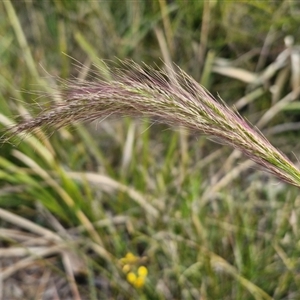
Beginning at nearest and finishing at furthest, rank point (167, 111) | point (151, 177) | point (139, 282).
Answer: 1. point (167, 111)
2. point (139, 282)
3. point (151, 177)

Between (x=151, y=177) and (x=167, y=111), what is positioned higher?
(x=167, y=111)

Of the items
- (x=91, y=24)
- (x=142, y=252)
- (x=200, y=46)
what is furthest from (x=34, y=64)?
(x=142, y=252)

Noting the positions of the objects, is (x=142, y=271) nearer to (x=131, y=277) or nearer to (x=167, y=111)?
(x=131, y=277)

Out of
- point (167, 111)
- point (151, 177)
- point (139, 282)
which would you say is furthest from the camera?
point (151, 177)

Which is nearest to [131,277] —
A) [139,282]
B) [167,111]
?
[139,282]

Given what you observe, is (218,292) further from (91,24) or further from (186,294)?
(91,24)

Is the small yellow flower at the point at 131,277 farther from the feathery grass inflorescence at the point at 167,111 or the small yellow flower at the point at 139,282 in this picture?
the feathery grass inflorescence at the point at 167,111
